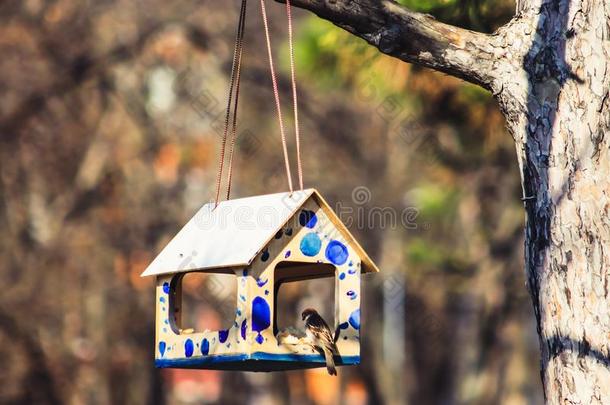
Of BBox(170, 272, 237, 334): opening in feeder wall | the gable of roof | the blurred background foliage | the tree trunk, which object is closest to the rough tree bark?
the tree trunk

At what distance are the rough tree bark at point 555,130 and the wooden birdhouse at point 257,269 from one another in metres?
0.82

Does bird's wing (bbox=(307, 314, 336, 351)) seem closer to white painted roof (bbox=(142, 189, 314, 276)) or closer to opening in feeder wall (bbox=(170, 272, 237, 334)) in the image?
white painted roof (bbox=(142, 189, 314, 276))

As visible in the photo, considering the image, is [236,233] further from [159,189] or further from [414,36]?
[159,189]

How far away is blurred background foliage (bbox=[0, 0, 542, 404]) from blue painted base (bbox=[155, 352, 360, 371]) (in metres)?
8.45

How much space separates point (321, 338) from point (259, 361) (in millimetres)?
268

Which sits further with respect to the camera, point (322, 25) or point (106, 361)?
point (106, 361)

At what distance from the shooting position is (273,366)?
16.8 feet

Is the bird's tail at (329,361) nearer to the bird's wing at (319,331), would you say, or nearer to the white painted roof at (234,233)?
the bird's wing at (319,331)

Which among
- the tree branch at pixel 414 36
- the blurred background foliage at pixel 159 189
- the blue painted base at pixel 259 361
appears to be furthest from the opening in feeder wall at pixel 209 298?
the tree branch at pixel 414 36

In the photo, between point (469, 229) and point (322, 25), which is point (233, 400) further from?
A: point (322, 25)

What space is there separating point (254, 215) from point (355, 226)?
42.0 feet

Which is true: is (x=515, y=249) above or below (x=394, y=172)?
below

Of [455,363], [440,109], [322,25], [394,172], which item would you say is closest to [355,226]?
[394,172]

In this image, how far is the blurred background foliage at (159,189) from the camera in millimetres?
14914
